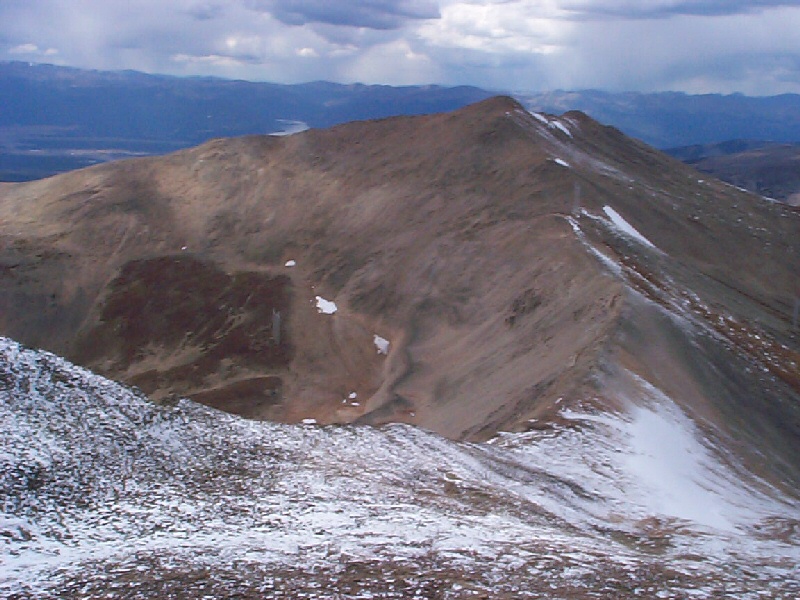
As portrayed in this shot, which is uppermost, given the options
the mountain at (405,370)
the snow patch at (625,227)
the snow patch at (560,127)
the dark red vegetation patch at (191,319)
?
the snow patch at (560,127)

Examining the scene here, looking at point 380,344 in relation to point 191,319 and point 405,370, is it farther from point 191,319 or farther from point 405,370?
point 191,319

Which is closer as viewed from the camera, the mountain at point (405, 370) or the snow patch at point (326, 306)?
the mountain at point (405, 370)

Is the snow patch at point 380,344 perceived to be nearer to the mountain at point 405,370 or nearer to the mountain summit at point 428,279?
the mountain at point 405,370

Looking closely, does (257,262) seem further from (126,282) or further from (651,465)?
(651,465)

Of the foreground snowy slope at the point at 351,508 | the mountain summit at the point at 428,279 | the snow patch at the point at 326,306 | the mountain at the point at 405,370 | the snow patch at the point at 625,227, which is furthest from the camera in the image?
the snow patch at the point at 326,306

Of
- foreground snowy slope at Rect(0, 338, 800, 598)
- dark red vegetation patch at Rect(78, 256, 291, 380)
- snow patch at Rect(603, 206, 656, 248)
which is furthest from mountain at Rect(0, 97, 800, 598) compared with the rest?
snow patch at Rect(603, 206, 656, 248)

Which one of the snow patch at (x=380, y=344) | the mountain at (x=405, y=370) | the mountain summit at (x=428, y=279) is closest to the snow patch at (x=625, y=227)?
the mountain summit at (x=428, y=279)

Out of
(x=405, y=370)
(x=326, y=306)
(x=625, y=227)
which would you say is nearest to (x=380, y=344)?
(x=405, y=370)

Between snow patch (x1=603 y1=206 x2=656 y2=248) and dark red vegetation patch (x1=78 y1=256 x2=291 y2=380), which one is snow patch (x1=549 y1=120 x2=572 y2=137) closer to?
snow patch (x1=603 y1=206 x2=656 y2=248)
